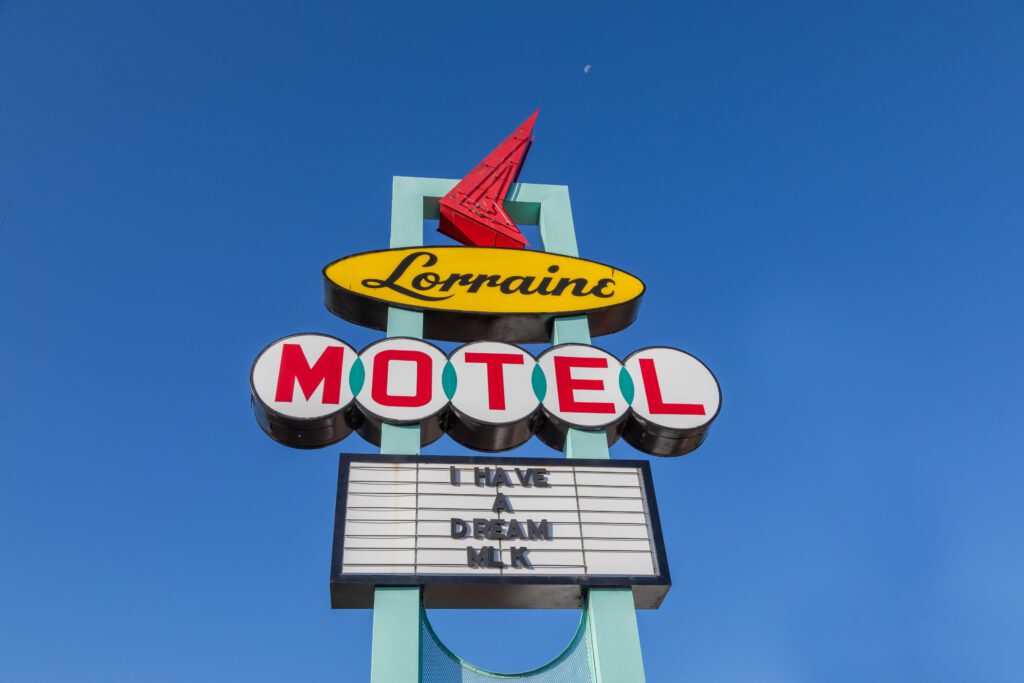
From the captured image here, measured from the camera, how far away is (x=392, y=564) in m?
8.05

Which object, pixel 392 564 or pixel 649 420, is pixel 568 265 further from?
pixel 392 564

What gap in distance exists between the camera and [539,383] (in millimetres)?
9750

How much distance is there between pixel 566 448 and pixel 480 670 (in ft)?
9.18

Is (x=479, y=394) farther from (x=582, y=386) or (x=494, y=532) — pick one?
(x=494, y=532)

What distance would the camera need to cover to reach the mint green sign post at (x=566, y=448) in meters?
7.55

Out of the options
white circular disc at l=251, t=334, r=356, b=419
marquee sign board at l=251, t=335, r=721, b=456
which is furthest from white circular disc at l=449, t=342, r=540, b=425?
white circular disc at l=251, t=334, r=356, b=419

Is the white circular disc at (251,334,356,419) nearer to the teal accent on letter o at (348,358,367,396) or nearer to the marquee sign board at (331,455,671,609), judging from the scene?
the teal accent on letter o at (348,358,367,396)

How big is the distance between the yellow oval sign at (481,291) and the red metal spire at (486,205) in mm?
559

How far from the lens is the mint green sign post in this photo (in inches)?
297

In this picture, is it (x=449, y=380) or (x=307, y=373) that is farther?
(x=449, y=380)

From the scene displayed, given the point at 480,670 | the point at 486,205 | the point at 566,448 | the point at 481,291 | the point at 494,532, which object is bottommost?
the point at 480,670

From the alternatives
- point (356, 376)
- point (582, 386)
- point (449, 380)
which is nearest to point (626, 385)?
point (582, 386)

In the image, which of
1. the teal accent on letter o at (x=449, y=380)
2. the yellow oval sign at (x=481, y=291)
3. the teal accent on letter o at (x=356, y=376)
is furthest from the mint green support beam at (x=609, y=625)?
the teal accent on letter o at (x=356, y=376)

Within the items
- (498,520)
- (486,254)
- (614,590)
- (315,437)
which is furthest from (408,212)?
(614,590)
